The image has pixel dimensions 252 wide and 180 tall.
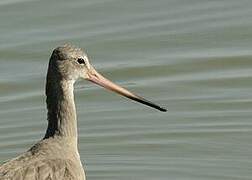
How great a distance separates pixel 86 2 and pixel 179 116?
3.15 m

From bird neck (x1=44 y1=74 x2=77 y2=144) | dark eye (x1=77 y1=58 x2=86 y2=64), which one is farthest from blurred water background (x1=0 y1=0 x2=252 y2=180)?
dark eye (x1=77 y1=58 x2=86 y2=64)

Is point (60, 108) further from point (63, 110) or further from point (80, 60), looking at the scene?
point (80, 60)

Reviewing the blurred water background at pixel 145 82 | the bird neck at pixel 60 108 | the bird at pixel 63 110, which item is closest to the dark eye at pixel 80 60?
the bird at pixel 63 110

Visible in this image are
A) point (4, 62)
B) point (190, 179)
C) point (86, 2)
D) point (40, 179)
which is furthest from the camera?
point (86, 2)

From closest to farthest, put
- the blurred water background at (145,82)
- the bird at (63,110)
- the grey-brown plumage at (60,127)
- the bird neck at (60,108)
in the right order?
the grey-brown plumage at (60,127)
the bird at (63,110)
the bird neck at (60,108)
the blurred water background at (145,82)

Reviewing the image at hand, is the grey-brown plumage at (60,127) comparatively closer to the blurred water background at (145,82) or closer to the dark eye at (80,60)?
the dark eye at (80,60)

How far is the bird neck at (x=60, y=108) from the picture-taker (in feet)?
32.4

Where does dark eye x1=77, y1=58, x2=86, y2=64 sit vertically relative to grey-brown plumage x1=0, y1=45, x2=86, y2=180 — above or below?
above

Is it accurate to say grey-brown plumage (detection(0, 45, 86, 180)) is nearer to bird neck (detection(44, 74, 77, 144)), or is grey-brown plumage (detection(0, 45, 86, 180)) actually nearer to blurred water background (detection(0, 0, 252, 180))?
bird neck (detection(44, 74, 77, 144))

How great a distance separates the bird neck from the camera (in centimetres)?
989

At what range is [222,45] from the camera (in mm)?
13820

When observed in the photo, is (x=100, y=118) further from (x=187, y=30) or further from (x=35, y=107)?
(x=187, y=30)

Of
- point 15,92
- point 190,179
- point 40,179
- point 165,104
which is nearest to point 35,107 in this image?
point 15,92

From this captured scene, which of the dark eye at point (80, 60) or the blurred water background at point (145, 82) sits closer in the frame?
the dark eye at point (80, 60)
